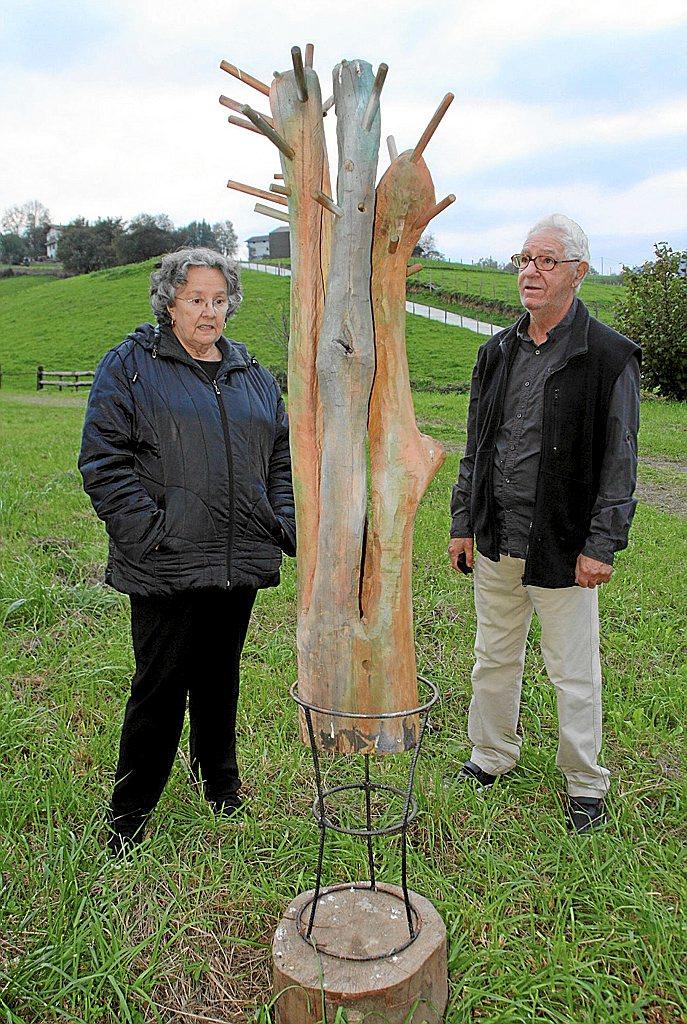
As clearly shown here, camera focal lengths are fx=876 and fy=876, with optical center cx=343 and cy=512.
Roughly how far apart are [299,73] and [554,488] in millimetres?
1761

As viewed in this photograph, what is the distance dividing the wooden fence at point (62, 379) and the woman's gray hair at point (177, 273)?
20886 millimetres

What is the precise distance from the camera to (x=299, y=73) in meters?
2.14

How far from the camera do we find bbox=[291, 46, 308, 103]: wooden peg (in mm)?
2074

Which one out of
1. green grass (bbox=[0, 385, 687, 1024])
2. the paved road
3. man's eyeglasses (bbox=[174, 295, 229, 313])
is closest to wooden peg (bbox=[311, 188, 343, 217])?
man's eyeglasses (bbox=[174, 295, 229, 313])

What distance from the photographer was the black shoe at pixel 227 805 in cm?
348

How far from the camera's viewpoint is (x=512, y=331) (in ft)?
11.4

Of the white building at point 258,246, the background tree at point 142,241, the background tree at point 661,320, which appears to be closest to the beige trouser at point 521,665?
the background tree at point 661,320

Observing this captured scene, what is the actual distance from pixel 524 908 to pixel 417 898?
484mm

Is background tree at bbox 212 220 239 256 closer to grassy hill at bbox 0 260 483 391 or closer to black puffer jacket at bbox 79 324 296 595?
grassy hill at bbox 0 260 483 391

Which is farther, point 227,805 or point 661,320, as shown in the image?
point 661,320

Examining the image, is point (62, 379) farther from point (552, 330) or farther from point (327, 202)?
point (327, 202)

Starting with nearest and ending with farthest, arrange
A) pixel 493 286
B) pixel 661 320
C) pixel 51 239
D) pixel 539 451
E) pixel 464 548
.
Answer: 1. pixel 539 451
2. pixel 464 548
3. pixel 661 320
4. pixel 493 286
5. pixel 51 239

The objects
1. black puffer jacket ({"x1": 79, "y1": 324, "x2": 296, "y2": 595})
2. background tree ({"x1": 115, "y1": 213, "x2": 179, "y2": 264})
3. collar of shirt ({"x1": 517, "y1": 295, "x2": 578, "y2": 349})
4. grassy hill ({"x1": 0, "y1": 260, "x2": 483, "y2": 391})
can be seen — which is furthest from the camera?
background tree ({"x1": 115, "y1": 213, "x2": 179, "y2": 264})

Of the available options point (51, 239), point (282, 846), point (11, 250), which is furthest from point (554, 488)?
point (51, 239)
